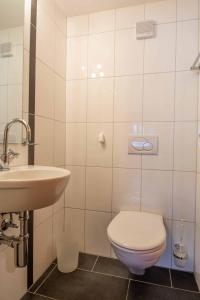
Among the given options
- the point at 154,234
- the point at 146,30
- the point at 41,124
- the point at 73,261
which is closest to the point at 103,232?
the point at 73,261

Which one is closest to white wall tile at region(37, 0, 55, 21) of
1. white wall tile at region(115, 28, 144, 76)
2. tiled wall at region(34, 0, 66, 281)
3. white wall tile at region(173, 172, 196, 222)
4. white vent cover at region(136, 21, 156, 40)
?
tiled wall at region(34, 0, 66, 281)

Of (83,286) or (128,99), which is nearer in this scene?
(83,286)

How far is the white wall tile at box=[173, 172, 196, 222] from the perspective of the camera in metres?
1.50

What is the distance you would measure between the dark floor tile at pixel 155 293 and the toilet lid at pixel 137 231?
0.45 m

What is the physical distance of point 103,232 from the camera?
5.56 ft

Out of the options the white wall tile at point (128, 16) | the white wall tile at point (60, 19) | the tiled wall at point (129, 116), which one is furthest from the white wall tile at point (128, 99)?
the white wall tile at point (60, 19)

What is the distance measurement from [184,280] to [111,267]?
1.81 feet

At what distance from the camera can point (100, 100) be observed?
1.68 meters

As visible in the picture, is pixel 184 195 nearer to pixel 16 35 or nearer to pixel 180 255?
pixel 180 255

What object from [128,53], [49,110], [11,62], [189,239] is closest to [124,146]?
[49,110]

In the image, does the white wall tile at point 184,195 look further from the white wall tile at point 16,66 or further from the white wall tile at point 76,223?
the white wall tile at point 16,66

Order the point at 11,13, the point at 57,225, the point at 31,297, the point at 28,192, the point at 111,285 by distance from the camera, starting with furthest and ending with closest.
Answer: the point at 57,225, the point at 111,285, the point at 31,297, the point at 11,13, the point at 28,192

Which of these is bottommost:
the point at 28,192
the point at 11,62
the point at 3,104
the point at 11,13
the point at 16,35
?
the point at 28,192

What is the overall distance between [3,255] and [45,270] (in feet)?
1.82
